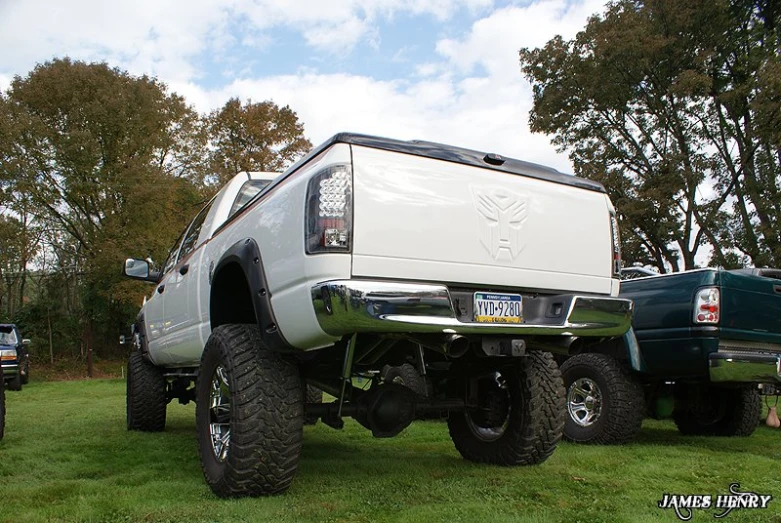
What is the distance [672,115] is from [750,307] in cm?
1539

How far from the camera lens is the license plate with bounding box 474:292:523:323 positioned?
11.1ft

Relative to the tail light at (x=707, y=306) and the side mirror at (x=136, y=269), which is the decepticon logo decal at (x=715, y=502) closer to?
the tail light at (x=707, y=306)

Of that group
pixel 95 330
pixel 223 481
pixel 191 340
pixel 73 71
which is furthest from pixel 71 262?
pixel 223 481

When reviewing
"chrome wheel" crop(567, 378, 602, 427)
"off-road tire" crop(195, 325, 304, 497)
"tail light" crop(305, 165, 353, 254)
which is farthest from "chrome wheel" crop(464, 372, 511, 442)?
"tail light" crop(305, 165, 353, 254)

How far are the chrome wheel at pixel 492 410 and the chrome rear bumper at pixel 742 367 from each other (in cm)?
185

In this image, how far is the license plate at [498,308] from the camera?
11.1 feet

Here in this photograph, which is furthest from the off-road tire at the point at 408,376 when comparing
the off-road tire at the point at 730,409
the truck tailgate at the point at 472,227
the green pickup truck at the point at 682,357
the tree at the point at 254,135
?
the tree at the point at 254,135

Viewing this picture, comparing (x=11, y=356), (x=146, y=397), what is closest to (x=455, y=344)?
(x=146, y=397)

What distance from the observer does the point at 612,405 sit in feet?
18.9

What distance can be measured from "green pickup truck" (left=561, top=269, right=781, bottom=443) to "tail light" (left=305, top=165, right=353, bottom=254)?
2.56 metres

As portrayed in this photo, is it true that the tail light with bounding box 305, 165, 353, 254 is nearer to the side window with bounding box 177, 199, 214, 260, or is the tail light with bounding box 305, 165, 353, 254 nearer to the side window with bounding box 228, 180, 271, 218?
the side window with bounding box 228, 180, 271, 218

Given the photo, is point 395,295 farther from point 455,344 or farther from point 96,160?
point 96,160

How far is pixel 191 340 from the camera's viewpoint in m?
5.16

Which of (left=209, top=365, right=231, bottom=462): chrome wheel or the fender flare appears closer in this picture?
the fender flare
